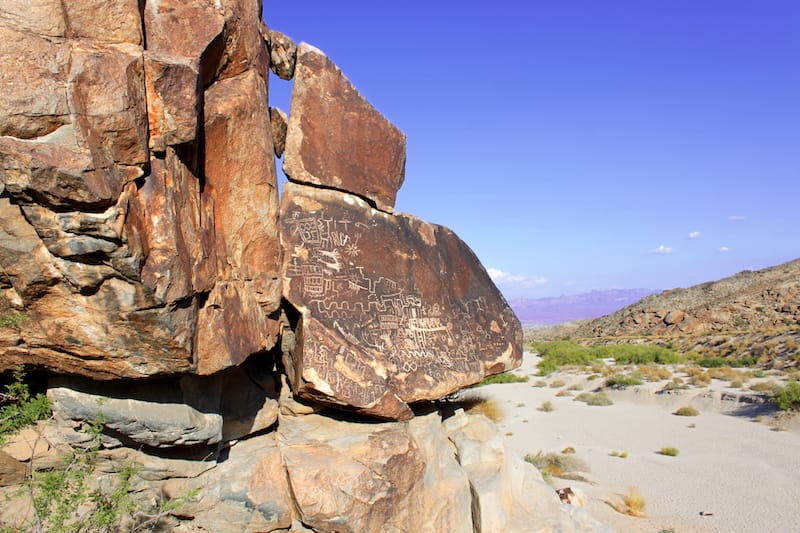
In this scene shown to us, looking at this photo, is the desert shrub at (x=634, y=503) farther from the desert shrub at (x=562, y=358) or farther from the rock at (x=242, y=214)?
the desert shrub at (x=562, y=358)

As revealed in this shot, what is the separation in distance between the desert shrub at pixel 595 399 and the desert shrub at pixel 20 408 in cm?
1521

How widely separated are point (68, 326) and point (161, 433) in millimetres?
1045

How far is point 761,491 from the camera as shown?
8.66 m

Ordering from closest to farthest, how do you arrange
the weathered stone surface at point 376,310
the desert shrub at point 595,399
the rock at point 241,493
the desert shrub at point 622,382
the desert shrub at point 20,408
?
the desert shrub at point 20,408 → the rock at point 241,493 → the weathered stone surface at point 376,310 → the desert shrub at point 595,399 → the desert shrub at point 622,382

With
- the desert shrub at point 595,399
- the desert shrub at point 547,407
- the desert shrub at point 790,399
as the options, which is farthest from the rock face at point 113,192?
the desert shrub at point 595,399

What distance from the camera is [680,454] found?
10930 mm

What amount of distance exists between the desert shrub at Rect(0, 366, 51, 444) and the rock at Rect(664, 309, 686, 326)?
33629mm

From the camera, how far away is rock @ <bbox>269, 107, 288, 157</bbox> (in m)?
5.13

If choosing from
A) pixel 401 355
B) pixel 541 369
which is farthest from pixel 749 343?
pixel 401 355

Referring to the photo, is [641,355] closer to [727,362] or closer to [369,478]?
[727,362]

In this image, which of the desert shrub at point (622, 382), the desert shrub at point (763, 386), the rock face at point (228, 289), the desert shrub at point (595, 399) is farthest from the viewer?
the desert shrub at point (622, 382)

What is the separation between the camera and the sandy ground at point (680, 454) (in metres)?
7.85

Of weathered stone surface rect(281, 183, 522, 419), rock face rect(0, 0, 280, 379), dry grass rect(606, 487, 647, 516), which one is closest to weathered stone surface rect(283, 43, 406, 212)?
weathered stone surface rect(281, 183, 522, 419)

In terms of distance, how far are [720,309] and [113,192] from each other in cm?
3400
